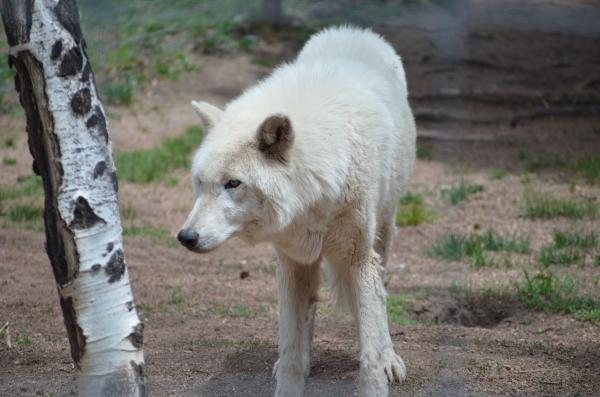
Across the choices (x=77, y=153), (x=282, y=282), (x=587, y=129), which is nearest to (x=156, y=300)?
(x=282, y=282)

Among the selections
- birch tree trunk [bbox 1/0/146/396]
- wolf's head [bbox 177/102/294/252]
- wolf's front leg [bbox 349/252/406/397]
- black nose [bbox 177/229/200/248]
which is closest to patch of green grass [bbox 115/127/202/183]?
wolf's front leg [bbox 349/252/406/397]

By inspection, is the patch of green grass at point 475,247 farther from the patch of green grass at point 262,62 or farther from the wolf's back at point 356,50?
the patch of green grass at point 262,62

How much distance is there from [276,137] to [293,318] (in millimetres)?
1081

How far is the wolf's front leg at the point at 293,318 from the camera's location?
4.16 m

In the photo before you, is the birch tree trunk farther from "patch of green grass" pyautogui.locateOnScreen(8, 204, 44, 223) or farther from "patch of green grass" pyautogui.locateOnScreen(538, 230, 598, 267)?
"patch of green grass" pyautogui.locateOnScreen(8, 204, 44, 223)

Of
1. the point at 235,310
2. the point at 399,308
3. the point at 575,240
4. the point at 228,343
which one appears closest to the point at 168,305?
the point at 235,310

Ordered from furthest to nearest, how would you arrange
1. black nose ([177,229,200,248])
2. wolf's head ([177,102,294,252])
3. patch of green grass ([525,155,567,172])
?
patch of green grass ([525,155,567,172]) < wolf's head ([177,102,294,252]) < black nose ([177,229,200,248])

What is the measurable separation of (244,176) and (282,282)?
0.90 m

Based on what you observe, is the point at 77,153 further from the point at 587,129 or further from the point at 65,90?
the point at 587,129

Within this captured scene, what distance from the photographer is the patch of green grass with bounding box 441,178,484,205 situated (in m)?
8.09

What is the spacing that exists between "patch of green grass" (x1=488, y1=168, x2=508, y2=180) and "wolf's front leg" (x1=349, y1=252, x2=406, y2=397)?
5.05m

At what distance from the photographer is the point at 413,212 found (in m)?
7.67

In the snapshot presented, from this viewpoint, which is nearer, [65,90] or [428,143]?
[65,90]

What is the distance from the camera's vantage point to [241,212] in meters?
3.61
